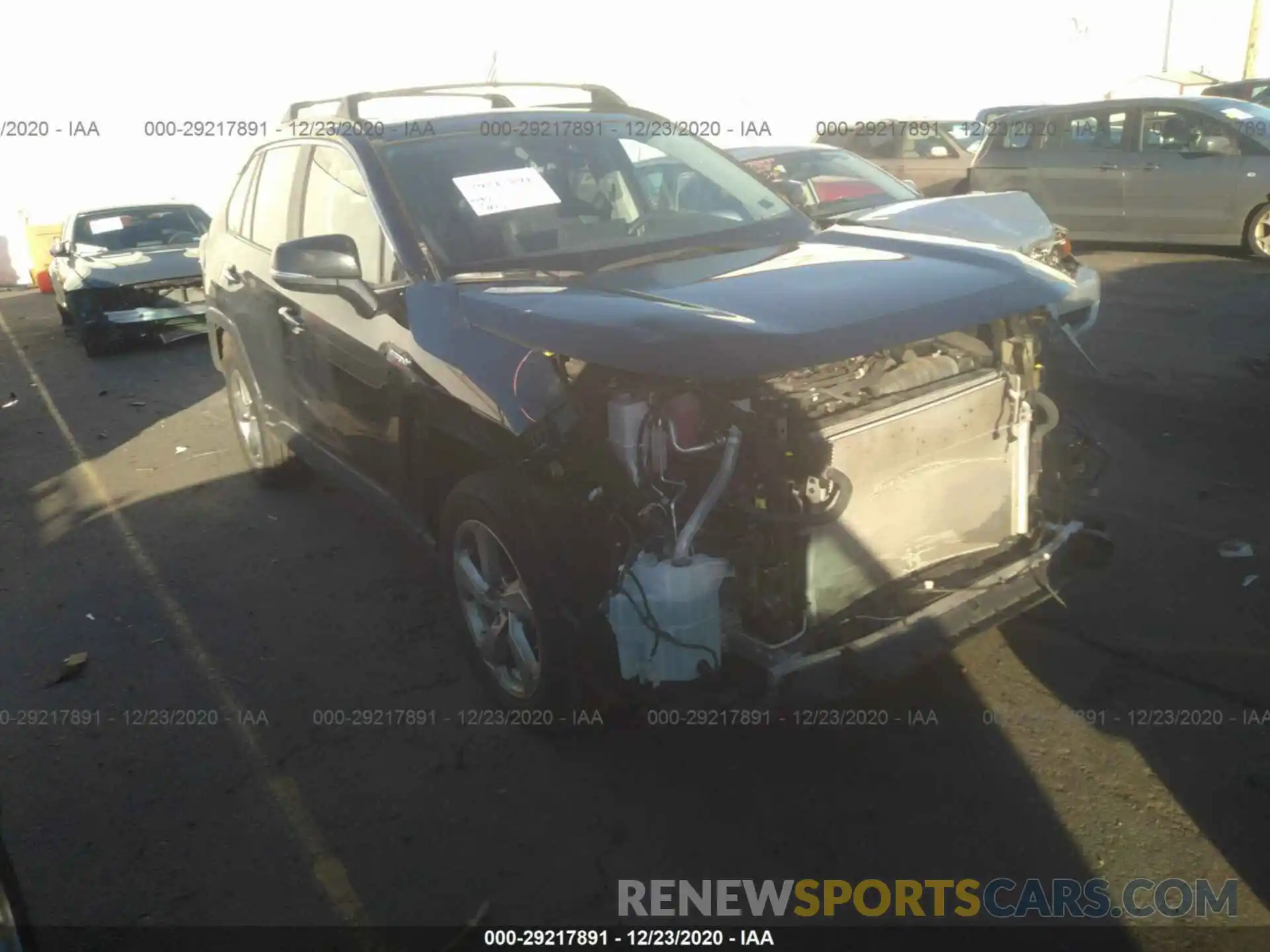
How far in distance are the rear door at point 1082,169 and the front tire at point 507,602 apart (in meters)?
11.0

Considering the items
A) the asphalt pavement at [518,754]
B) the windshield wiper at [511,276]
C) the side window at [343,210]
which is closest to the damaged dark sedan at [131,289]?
the asphalt pavement at [518,754]

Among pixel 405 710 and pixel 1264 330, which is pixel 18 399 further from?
pixel 1264 330

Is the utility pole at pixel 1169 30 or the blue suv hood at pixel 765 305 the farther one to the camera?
the utility pole at pixel 1169 30

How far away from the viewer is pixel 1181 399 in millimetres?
6434

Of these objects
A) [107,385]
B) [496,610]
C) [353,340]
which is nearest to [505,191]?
[353,340]

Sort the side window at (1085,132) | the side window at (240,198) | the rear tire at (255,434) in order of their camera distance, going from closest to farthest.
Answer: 1. the side window at (240,198)
2. the rear tire at (255,434)
3. the side window at (1085,132)

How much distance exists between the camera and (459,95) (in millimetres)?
4898

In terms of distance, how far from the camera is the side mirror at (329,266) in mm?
3574

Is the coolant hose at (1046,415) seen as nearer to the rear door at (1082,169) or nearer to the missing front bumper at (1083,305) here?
the missing front bumper at (1083,305)

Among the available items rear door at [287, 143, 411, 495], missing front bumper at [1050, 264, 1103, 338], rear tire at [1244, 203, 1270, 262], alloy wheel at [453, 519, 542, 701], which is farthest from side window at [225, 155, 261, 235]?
rear tire at [1244, 203, 1270, 262]

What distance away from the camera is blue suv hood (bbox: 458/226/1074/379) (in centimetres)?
266

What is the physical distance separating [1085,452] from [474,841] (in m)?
2.46

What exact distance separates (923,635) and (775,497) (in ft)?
2.00

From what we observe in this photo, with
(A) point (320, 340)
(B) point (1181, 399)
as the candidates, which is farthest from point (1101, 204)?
(A) point (320, 340)
